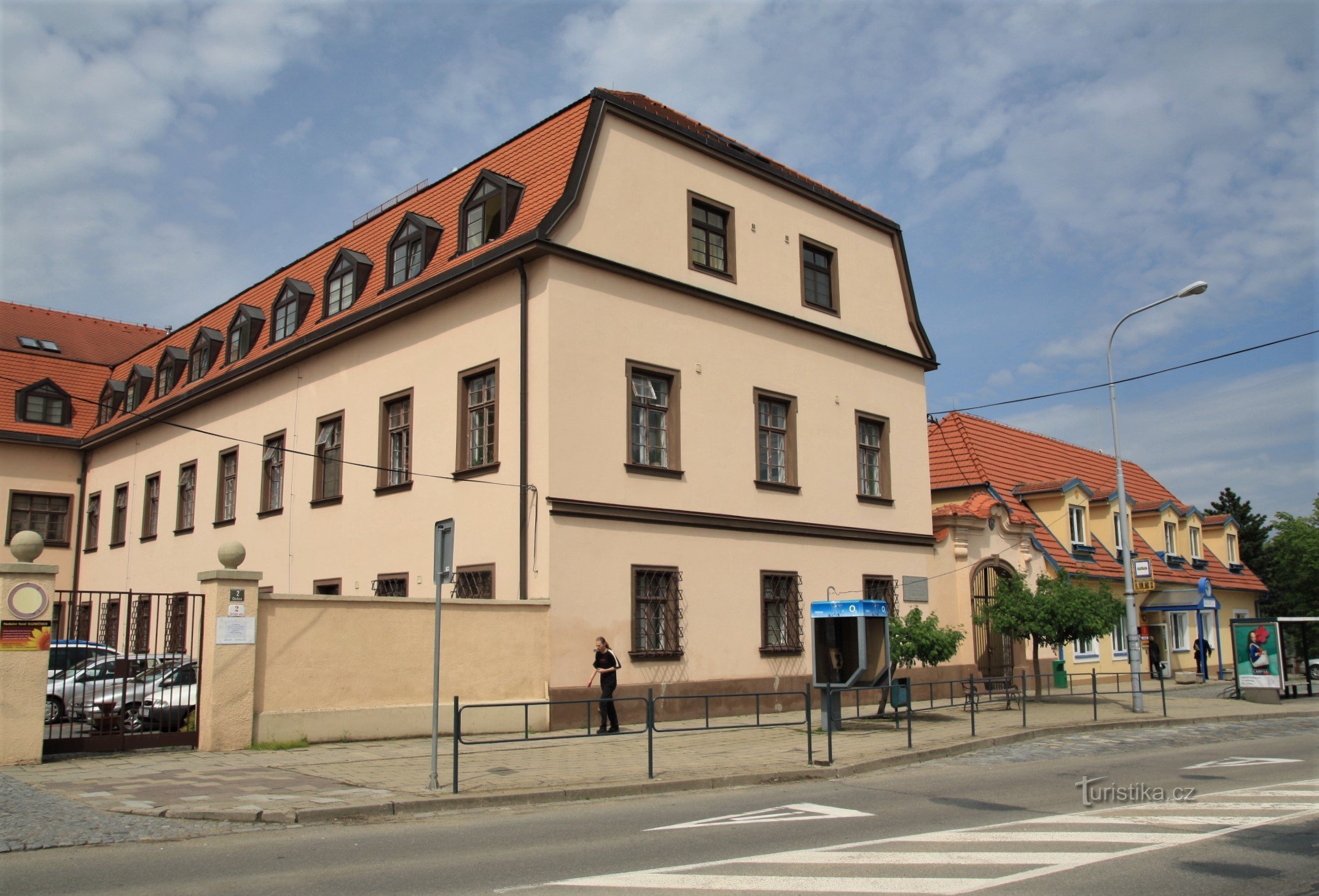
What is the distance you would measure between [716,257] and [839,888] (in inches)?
681

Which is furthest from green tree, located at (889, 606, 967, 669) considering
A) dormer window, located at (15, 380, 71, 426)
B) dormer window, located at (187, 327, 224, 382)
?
dormer window, located at (15, 380, 71, 426)

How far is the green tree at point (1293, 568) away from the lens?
5409cm

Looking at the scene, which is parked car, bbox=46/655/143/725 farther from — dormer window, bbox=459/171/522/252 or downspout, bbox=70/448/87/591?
downspout, bbox=70/448/87/591

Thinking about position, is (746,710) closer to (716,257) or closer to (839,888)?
(716,257)

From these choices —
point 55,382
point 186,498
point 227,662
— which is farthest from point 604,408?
point 55,382

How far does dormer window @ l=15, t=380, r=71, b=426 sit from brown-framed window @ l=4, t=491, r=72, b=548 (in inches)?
103

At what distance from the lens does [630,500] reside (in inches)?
785

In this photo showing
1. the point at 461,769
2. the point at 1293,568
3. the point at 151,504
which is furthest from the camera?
the point at 1293,568

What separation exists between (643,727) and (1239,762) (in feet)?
29.5

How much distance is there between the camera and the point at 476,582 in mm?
19875

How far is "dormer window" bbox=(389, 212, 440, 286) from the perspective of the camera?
23.0 m

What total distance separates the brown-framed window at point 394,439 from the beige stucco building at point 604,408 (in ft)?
0.17

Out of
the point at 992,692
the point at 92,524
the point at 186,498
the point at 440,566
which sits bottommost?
the point at 992,692

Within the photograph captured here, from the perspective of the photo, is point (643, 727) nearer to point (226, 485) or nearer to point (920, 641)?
point (920, 641)
